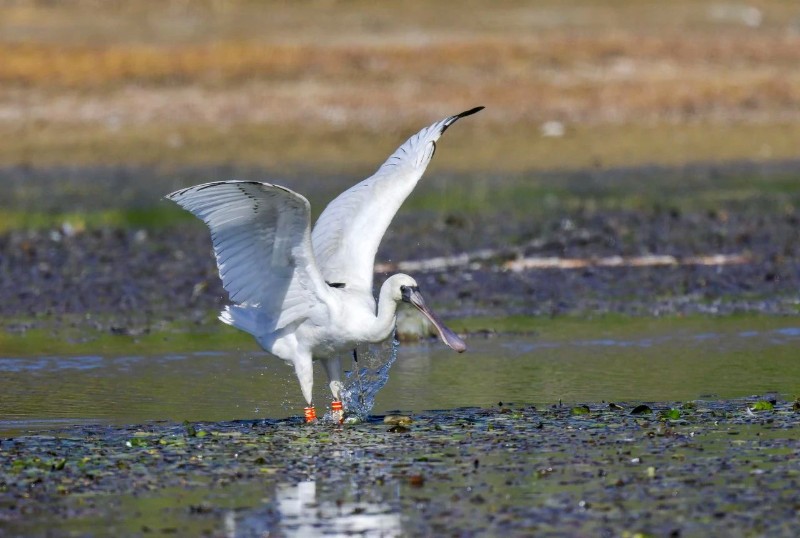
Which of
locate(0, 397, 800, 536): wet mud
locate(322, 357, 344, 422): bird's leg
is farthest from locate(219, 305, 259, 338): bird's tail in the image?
locate(0, 397, 800, 536): wet mud

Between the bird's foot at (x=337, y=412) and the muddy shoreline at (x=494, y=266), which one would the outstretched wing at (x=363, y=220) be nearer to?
the bird's foot at (x=337, y=412)

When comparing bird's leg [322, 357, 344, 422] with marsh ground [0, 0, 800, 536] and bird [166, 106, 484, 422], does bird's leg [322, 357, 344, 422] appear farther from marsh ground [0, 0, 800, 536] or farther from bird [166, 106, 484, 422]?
marsh ground [0, 0, 800, 536]

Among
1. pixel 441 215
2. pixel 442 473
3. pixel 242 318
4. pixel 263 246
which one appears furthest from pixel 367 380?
pixel 441 215

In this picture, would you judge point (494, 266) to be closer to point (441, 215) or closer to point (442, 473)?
point (441, 215)

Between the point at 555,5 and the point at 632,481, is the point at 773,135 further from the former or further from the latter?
the point at 632,481

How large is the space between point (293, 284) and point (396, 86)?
19.4m

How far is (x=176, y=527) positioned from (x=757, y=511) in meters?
2.63

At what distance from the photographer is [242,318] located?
32.7 ft

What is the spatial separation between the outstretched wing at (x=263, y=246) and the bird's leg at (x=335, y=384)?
20.5 inches

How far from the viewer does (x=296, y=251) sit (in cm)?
945

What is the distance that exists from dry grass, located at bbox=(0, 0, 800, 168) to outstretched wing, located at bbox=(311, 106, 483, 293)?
14431 millimetres

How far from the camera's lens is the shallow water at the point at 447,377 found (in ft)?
33.7

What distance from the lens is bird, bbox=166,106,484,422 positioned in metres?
9.12

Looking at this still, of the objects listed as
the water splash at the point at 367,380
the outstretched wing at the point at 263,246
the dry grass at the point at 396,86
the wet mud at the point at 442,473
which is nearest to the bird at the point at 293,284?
the outstretched wing at the point at 263,246
